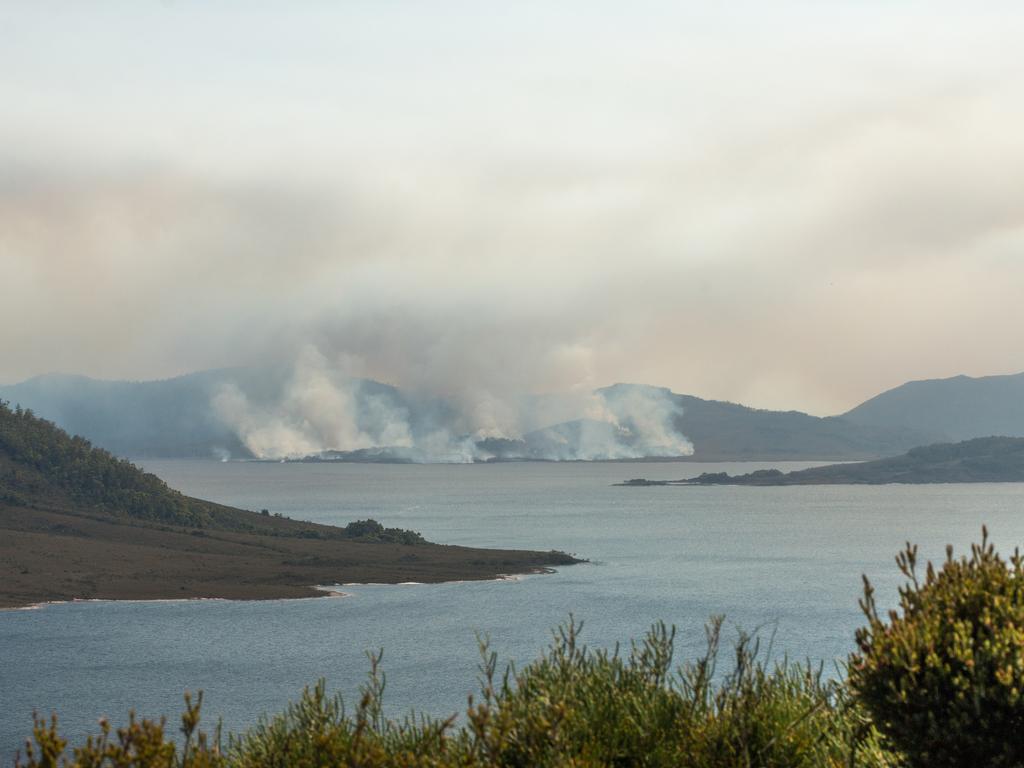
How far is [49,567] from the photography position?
80.9 m

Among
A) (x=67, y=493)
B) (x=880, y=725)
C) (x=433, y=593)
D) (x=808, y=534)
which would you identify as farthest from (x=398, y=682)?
(x=808, y=534)

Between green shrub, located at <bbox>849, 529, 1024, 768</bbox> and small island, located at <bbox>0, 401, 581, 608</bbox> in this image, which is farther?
small island, located at <bbox>0, 401, 581, 608</bbox>

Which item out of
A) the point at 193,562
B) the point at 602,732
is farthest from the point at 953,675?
the point at 193,562

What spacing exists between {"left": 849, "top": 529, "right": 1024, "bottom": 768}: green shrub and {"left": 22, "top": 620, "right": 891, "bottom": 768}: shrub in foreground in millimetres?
1462

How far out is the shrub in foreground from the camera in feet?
38.2

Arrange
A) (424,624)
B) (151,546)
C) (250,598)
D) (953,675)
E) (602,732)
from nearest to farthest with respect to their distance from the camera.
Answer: (953,675) < (602,732) < (424,624) < (250,598) < (151,546)

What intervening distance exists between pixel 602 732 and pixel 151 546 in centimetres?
8286

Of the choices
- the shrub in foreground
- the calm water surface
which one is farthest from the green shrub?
the calm water surface

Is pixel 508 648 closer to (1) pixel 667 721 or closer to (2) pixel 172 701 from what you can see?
(2) pixel 172 701

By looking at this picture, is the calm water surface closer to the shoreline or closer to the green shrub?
the shoreline

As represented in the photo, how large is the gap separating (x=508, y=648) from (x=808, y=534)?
81.1 meters

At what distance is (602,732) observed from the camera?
14336 mm

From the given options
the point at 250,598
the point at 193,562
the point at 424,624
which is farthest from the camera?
the point at 193,562

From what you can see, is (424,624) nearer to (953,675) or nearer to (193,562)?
(193,562)
